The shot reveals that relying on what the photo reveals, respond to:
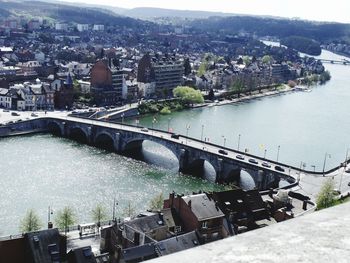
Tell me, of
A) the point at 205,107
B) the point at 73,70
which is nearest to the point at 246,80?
the point at 205,107

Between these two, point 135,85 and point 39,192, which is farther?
point 135,85

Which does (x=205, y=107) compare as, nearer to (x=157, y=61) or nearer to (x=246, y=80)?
(x=157, y=61)

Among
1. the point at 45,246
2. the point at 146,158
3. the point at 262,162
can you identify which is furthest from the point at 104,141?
the point at 45,246

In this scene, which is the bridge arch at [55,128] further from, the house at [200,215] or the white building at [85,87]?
the house at [200,215]

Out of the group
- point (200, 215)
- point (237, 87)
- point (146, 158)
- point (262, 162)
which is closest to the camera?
point (200, 215)

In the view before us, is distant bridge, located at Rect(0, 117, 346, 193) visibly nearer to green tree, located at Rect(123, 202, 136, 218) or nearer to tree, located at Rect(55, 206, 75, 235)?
green tree, located at Rect(123, 202, 136, 218)

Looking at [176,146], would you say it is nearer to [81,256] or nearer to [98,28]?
[81,256]
